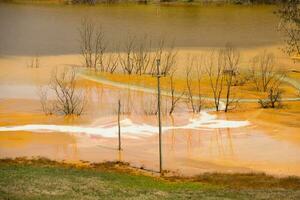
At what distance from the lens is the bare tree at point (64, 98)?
119 ft

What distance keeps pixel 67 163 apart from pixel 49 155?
1.87m

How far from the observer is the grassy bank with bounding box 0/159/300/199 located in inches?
776

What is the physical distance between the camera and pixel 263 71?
149ft

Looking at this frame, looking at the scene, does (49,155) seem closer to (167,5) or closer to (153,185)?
(153,185)

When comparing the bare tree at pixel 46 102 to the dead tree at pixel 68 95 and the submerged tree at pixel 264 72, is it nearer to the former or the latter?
the dead tree at pixel 68 95

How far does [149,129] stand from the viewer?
32.7 meters

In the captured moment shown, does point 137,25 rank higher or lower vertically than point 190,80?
higher

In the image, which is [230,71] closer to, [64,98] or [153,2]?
[64,98]

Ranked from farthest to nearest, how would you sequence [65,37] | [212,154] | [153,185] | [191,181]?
[65,37] < [212,154] < [191,181] < [153,185]

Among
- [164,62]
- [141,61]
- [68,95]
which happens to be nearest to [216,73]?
[164,62]

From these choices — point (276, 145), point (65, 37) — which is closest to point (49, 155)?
point (276, 145)

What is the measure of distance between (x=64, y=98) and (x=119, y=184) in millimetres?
17415

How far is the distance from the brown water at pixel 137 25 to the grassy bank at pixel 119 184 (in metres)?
32.3

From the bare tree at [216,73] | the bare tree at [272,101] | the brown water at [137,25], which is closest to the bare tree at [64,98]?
the bare tree at [216,73]
